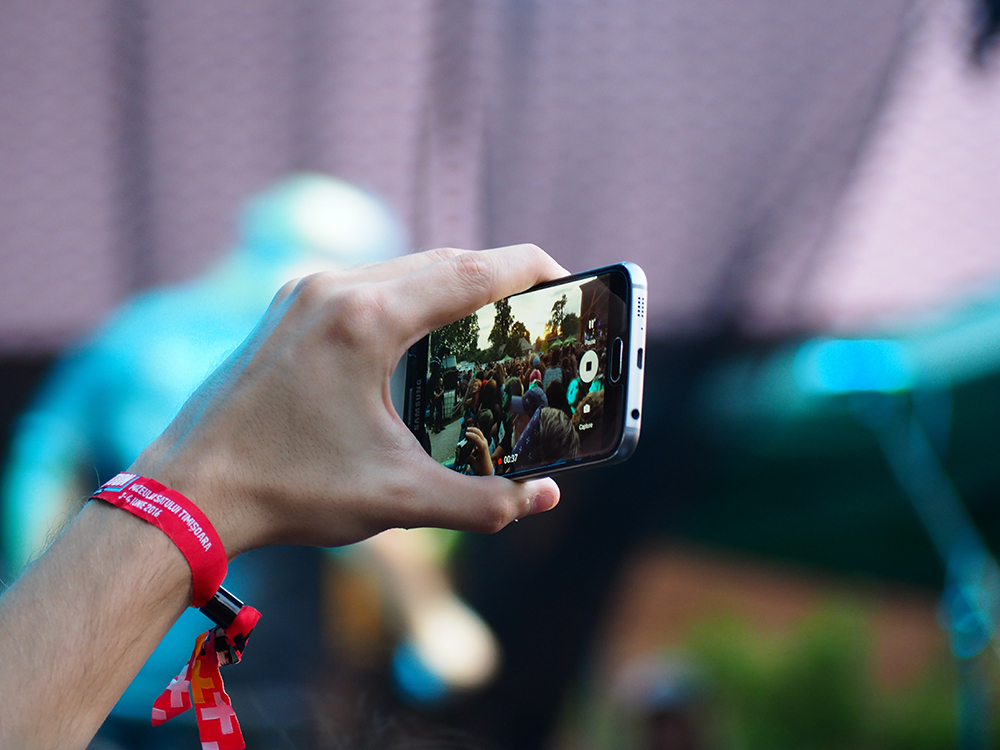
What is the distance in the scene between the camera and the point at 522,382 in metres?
0.57

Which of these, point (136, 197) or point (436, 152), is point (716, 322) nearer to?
point (436, 152)

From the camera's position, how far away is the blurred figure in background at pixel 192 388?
1.43 m

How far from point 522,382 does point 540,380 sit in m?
0.02

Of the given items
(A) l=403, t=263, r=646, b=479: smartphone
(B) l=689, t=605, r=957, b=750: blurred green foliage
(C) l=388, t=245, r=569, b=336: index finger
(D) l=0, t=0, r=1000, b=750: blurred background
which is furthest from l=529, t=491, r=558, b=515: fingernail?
(B) l=689, t=605, r=957, b=750: blurred green foliage

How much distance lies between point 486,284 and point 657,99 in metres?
1.20

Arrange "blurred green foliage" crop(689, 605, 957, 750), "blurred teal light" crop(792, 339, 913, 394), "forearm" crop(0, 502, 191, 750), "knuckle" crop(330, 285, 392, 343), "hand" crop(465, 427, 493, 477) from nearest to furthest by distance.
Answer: "forearm" crop(0, 502, 191, 750)
"knuckle" crop(330, 285, 392, 343)
"hand" crop(465, 427, 493, 477)
"blurred green foliage" crop(689, 605, 957, 750)
"blurred teal light" crop(792, 339, 913, 394)

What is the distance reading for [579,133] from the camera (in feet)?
4.92

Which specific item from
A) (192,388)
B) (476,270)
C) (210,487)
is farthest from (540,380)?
(192,388)

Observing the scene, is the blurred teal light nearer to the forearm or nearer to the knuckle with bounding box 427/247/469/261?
the knuckle with bounding box 427/247/469/261

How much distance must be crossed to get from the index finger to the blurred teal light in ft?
3.86

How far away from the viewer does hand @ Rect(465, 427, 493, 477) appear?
1.86ft

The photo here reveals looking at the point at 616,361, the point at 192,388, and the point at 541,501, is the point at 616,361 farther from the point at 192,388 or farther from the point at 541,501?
the point at 192,388

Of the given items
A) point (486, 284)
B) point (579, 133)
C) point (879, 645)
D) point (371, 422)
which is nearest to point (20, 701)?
point (371, 422)

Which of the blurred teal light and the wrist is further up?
the wrist
